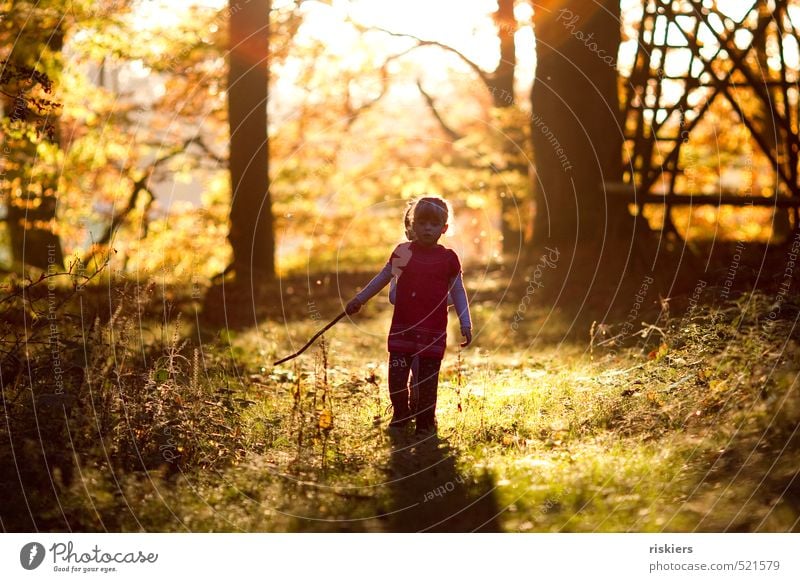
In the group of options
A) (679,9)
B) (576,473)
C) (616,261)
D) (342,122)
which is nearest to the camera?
(576,473)

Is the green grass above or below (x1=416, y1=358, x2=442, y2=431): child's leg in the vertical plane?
below

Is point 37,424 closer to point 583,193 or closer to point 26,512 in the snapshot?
point 26,512

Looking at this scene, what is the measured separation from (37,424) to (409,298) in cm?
306

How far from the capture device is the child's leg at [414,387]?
288 inches

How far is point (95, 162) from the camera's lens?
1809 centimetres

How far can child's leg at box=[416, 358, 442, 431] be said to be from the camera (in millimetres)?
7254

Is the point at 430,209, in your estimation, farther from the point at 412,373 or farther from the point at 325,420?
the point at 325,420

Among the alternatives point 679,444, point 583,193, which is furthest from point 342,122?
point 679,444

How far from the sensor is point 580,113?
1402 cm

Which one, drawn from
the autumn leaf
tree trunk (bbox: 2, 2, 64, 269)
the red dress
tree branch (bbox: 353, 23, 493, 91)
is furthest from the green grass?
tree branch (bbox: 353, 23, 493, 91)

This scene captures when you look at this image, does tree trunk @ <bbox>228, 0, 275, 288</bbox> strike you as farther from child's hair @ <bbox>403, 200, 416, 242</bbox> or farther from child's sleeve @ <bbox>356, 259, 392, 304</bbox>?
child's sleeve @ <bbox>356, 259, 392, 304</bbox>
